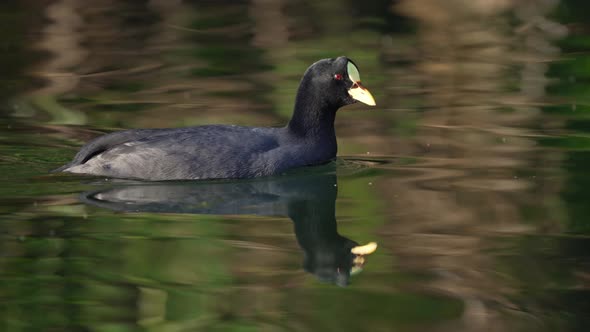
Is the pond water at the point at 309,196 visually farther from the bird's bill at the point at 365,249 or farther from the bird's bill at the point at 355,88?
the bird's bill at the point at 355,88

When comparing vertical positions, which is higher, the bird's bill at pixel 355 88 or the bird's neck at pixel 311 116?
the bird's bill at pixel 355 88

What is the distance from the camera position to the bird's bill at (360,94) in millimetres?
8766

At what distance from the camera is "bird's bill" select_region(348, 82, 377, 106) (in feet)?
28.8

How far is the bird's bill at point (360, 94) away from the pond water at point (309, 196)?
0.56m

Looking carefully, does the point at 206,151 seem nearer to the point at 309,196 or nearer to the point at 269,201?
the point at 269,201

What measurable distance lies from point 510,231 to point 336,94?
232cm

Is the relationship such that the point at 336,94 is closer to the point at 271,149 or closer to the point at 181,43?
the point at 271,149

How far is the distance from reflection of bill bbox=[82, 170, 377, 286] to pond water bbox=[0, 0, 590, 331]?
0.07 ft

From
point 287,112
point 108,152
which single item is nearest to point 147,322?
point 108,152

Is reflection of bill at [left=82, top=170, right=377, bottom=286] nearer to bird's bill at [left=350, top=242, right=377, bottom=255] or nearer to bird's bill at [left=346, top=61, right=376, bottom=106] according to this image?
bird's bill at [left=350, top=242, right=377, bottom=255]

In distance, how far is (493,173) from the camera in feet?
28.3

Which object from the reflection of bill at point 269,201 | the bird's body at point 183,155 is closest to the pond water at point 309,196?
the reflection of bill at point 269,201

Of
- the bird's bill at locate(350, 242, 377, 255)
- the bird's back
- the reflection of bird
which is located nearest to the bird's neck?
the reflection of bird

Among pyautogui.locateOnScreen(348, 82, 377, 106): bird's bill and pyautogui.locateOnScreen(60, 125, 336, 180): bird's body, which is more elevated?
pyautogui.locateOnScreen(348, 82, 377, 106): bird's bill
